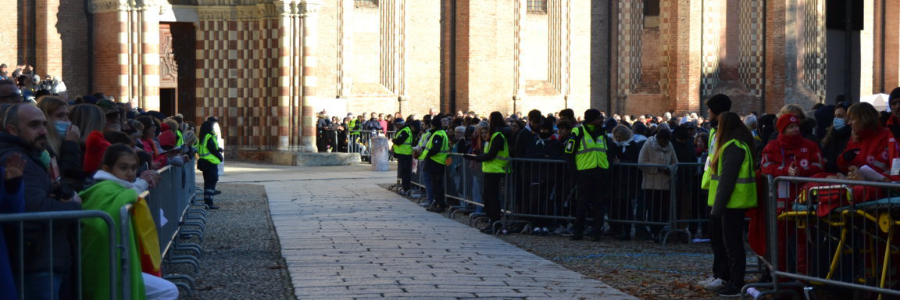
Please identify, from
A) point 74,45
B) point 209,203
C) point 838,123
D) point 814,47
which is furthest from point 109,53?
point 814,47

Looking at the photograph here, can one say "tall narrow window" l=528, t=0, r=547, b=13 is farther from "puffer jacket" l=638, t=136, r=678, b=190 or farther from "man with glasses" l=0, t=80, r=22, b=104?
"man with glasses" l=0, t=80, r=22, b=104

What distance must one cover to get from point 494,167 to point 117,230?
809cm

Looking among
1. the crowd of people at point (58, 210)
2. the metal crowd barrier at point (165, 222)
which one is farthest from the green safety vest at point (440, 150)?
the crowd of people at point (58, 210)

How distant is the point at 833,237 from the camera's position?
312 inches

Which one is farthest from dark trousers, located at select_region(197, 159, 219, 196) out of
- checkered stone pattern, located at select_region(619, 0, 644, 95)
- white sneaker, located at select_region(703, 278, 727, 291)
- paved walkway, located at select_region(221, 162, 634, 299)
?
checkered stone pattern, located at select_region(619, 0, 644, 95)

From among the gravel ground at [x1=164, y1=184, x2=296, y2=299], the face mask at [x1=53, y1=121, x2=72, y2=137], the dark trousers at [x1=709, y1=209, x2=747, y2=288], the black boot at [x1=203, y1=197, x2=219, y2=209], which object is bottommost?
the gravel ground at [x1=164, y1=184, x2=296, y2=299]

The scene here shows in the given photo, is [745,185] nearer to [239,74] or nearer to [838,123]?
[838,123]

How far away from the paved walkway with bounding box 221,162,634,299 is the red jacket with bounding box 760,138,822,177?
1591 millimetres

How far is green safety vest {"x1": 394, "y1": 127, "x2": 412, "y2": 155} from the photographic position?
18.3 meters

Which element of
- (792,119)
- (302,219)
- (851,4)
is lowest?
(302,219)

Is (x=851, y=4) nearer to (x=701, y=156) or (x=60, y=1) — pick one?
(x=701, y=156)

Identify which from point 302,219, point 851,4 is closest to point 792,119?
point 851,4

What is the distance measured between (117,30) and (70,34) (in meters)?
1.15

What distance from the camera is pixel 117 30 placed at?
24.2 meters
